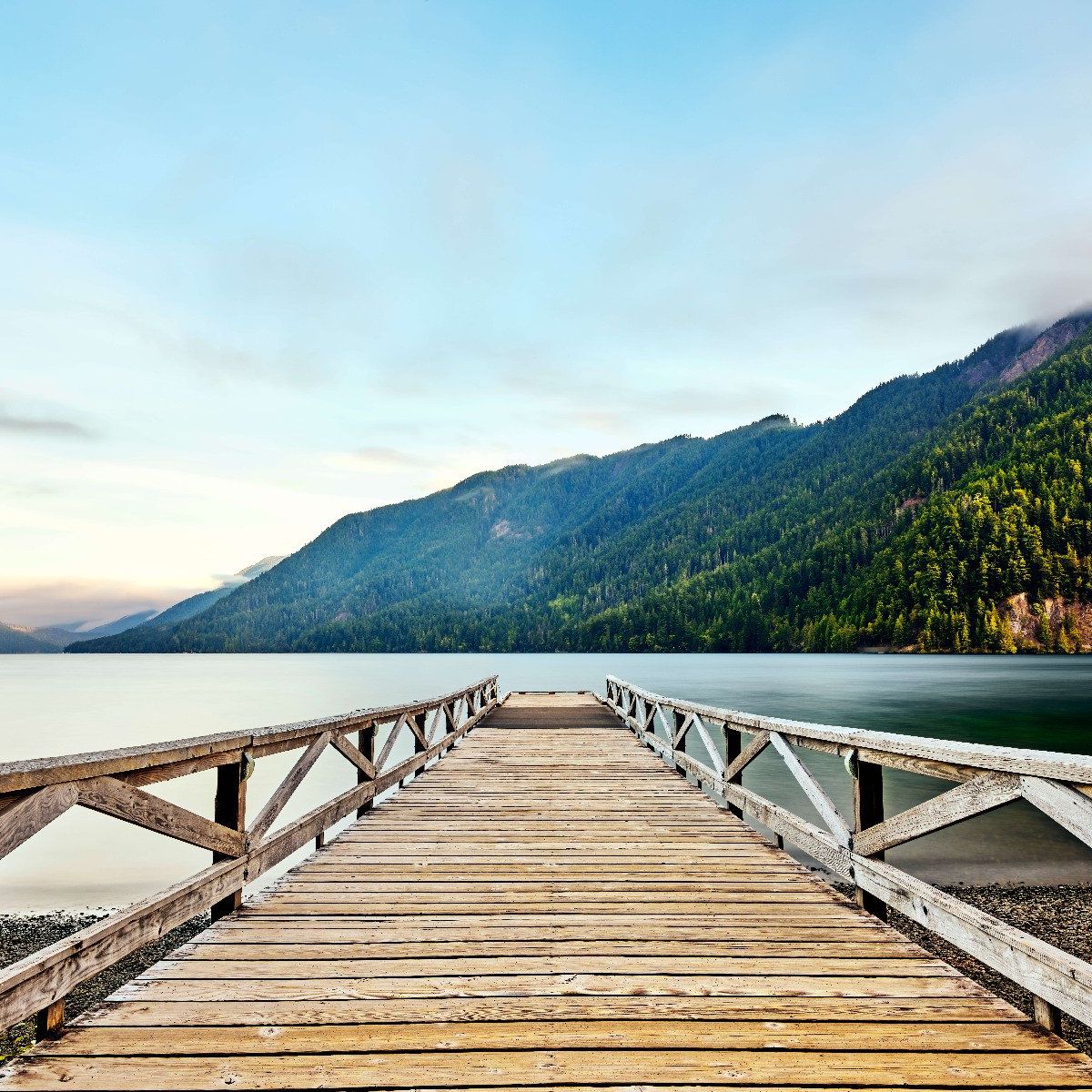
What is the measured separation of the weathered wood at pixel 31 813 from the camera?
2656 millimetres

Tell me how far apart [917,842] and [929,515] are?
15856 cm

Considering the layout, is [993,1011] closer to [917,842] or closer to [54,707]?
[917,842]

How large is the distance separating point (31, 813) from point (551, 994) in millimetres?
2391

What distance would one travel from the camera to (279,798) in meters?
5.26

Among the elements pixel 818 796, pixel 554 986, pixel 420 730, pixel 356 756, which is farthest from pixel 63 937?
pixel 818 796

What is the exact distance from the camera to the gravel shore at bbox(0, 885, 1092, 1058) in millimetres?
7234

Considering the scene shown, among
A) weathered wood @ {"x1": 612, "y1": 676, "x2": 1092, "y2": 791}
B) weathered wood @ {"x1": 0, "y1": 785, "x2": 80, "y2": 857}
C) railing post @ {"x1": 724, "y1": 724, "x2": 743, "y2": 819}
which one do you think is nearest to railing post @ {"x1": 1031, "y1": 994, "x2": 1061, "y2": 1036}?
weathered wood @ {"x1": 612, "y1": 676, "x2": 1092, "y2": 791}

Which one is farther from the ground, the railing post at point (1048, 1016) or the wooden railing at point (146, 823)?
the wooden railing at point (146, 823)

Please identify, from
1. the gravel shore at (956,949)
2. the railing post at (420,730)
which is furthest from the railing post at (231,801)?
the railing post at (420,730)

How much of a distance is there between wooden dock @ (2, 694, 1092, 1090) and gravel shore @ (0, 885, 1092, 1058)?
4.08m

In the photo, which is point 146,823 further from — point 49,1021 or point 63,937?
point 63,937

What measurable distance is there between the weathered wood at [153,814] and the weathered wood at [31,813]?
5.6 inches

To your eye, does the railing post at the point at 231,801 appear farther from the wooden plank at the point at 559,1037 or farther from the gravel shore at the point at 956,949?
the gravel shore at the point at 956,949

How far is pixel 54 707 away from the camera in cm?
5706
